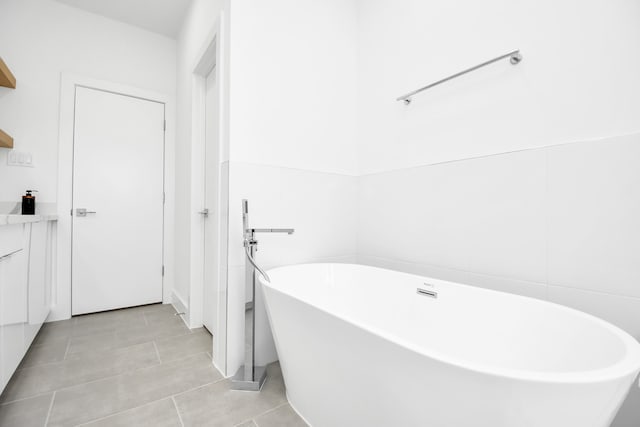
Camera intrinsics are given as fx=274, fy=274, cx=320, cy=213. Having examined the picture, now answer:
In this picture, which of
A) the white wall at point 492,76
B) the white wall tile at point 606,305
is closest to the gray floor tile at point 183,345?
the white wall at point 492,76

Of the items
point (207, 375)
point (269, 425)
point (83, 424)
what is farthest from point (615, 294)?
point (83, 424)

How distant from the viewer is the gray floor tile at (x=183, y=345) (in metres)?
1.72

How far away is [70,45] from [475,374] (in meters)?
3.61

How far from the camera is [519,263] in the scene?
1.21 metres

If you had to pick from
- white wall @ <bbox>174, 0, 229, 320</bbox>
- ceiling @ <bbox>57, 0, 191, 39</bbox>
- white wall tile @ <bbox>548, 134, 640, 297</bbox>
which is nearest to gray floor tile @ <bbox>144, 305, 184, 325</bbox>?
white wall @ <bbox>174, 0, 229, 320</bbox>

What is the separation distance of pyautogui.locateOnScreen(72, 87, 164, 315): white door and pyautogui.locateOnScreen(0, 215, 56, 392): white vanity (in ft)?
1.70

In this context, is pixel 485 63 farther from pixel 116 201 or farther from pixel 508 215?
pixel 116 201

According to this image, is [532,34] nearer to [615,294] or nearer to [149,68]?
[615,294]

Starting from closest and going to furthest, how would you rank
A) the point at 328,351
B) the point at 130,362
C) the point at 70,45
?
the point at 328,351, the point at 130,362, the point at 70,45

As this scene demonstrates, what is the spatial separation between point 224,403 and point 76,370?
3.10 feet

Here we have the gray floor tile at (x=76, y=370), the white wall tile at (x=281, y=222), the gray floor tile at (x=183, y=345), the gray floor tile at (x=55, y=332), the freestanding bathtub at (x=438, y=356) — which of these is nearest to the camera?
the freestanding bathtub at (x=438, y=356)

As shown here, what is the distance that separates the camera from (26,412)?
119cm

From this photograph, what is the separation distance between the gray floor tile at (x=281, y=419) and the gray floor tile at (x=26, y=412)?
2.96ft

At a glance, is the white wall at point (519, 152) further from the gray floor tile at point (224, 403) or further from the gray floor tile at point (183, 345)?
the gray floor tile at point (183, 345)
